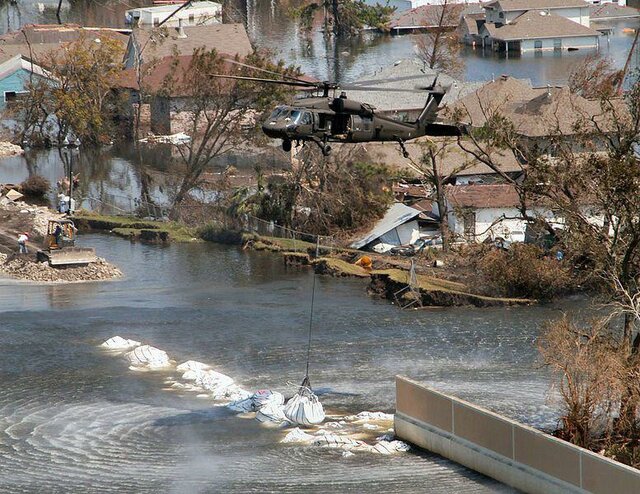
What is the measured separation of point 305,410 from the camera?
1258 inches

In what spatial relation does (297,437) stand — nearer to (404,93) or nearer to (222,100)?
(222,100)

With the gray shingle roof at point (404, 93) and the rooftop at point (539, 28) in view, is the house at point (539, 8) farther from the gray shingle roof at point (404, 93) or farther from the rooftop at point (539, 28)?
the gray shingle roof at point (404, 93)

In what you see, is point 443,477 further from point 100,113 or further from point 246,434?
point 100,113

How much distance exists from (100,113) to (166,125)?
6660 mm

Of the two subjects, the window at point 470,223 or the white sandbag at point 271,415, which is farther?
the window at point 470,223

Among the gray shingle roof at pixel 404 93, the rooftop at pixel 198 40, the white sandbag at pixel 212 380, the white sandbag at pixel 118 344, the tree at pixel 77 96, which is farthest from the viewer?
the rooftop at pixel 198 40

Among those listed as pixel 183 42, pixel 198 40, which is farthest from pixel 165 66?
pixel 198 40

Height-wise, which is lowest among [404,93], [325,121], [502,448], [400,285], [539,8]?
[400,285]

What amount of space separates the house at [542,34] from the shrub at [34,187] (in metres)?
66.9

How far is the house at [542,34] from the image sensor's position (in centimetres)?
12775

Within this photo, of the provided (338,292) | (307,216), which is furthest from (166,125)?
(338,292)

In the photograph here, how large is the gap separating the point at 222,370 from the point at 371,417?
7.57m

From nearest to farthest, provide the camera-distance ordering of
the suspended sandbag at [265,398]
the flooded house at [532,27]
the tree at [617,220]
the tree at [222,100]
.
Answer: the tree at [617,220] < the suspended sandbag at [265,398] < the tree at [222,100] < the flooded house at [532,27]

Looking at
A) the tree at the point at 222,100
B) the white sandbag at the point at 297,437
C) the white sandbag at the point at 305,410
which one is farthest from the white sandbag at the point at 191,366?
the tree at the point at 222,100
